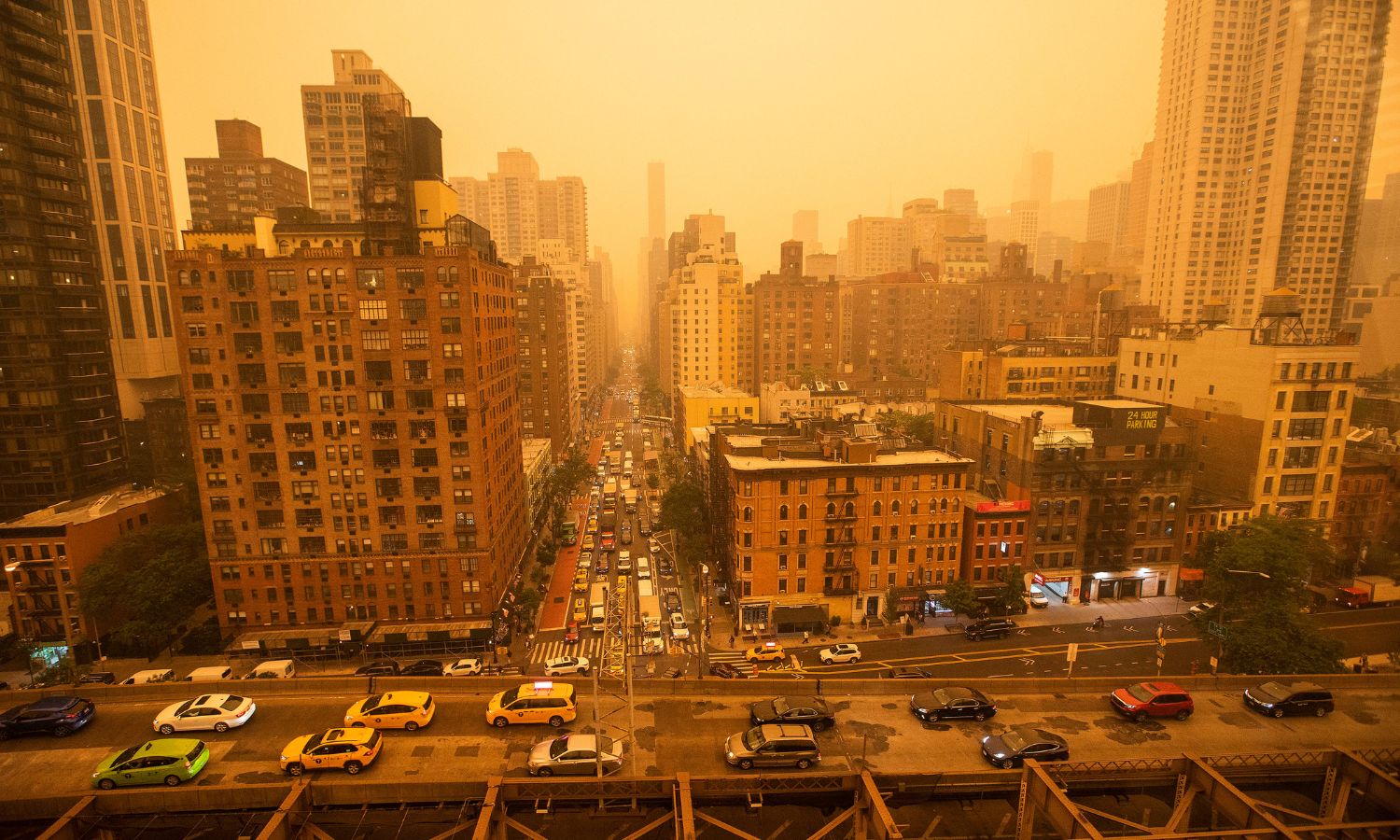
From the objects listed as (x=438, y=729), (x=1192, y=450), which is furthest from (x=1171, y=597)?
(x=438, y=729)

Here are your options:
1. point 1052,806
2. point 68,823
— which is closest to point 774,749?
point 1052,806

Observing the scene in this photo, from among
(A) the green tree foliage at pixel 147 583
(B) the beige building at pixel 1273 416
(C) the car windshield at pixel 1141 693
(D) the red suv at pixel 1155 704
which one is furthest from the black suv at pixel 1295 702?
(A) the green tree foliage at pixel 147 583

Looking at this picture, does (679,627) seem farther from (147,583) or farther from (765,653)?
(147,583)

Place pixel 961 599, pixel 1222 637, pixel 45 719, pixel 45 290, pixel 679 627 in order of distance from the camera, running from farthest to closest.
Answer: pixel 45 290 < pixel 679 627 < pixel 961 599 < pixel 1222 637 < pixel 45 719

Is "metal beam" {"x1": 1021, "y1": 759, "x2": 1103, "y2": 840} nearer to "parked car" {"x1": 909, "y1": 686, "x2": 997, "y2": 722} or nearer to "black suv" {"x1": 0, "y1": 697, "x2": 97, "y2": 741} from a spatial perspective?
"parked car" {"x1": 909, "y1": 686, "x2": 997, "y2": 722}

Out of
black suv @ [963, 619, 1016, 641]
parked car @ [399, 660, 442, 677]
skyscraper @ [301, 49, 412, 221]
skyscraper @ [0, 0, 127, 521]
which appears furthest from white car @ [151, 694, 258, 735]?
skyscraper @ [301, 49, 412, 221]

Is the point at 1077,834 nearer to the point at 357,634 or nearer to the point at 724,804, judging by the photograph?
the point at 724,804
